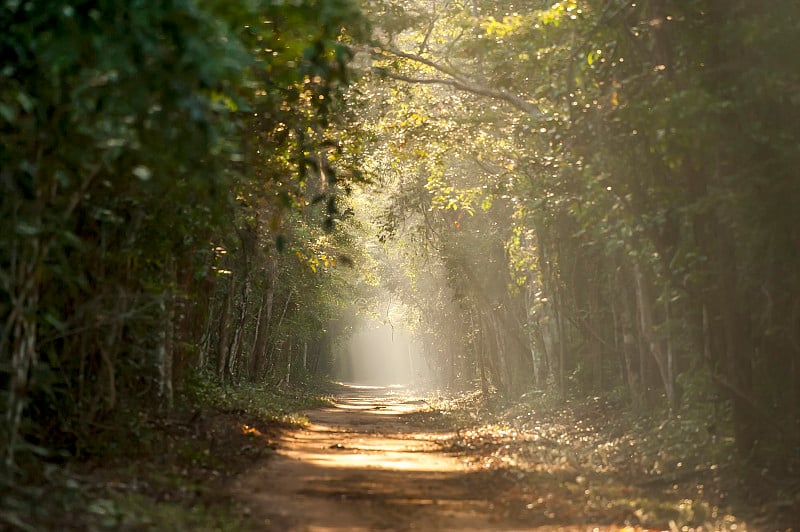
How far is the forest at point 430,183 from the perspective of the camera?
7.40 metres

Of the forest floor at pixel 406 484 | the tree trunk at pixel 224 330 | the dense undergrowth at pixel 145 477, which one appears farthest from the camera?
the tree trunk at pixel 224 330

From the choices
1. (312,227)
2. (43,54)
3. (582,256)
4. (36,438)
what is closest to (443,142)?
(582,256)

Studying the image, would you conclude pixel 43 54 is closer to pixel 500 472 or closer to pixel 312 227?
pixel 500 472

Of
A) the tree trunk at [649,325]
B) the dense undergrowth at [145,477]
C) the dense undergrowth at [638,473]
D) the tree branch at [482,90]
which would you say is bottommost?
the dense undergrowth at [638,473]

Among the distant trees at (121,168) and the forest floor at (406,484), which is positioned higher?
the distant trees at (121,168)

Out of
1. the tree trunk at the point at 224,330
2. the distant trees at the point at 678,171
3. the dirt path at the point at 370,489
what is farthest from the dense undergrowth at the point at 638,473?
the tree trunk at the point at 224,330

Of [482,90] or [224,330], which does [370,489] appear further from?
[224,330]

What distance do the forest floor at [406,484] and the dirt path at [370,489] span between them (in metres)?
0.02

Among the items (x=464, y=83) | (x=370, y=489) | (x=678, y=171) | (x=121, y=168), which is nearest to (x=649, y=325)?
(x=678, y=171)

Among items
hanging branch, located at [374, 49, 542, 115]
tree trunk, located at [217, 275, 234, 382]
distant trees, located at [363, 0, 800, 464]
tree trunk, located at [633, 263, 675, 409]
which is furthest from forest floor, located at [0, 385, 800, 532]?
hanging branch, located at [374, 49, 542, 115]

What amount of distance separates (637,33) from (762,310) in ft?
13.5

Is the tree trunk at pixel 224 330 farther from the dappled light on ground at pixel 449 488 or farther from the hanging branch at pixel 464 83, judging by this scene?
the hanging branch at pixel 464 83

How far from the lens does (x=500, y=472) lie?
1362 centimetres

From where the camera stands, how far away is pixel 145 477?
10.8m
